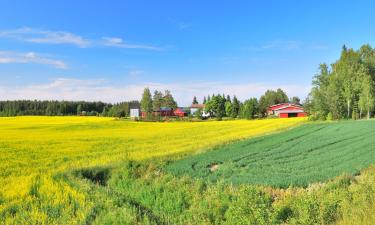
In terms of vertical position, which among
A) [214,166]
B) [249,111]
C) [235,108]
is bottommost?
[214,166]

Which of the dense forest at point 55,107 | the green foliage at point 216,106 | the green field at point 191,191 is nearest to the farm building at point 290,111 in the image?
the green foliage at point 216,106

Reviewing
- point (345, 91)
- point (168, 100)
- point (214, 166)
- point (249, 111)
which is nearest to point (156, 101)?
point (168, 100)

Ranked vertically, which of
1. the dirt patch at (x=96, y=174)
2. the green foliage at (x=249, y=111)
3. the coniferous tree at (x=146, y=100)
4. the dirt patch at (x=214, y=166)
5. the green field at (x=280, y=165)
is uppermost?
the coniferous tree at (x=146, y=100)

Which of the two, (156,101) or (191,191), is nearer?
(191,191)

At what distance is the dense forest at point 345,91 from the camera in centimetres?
6681

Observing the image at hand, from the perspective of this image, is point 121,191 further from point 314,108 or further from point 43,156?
point 314,108

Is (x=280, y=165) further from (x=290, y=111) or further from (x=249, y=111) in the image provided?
(x=290, y=111)

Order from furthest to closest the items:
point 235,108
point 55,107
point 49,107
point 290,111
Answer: point 55,107
point 49,107
point 235,108
point 290,111

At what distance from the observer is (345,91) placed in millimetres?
69375

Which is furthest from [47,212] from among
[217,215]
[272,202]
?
[272,202]

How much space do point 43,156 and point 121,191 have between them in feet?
38.3

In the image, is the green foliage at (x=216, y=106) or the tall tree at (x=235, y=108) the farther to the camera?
the green foliage at (x=216, y=106)

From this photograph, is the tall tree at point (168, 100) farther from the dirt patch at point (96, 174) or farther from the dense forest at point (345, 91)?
the dirt patch at point (96, 174)

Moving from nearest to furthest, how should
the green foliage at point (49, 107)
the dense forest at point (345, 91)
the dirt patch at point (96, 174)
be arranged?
the dirt patch at point (96, 174)
the dense forest at point (345, 91)
the green foliage at point (49, 107)
